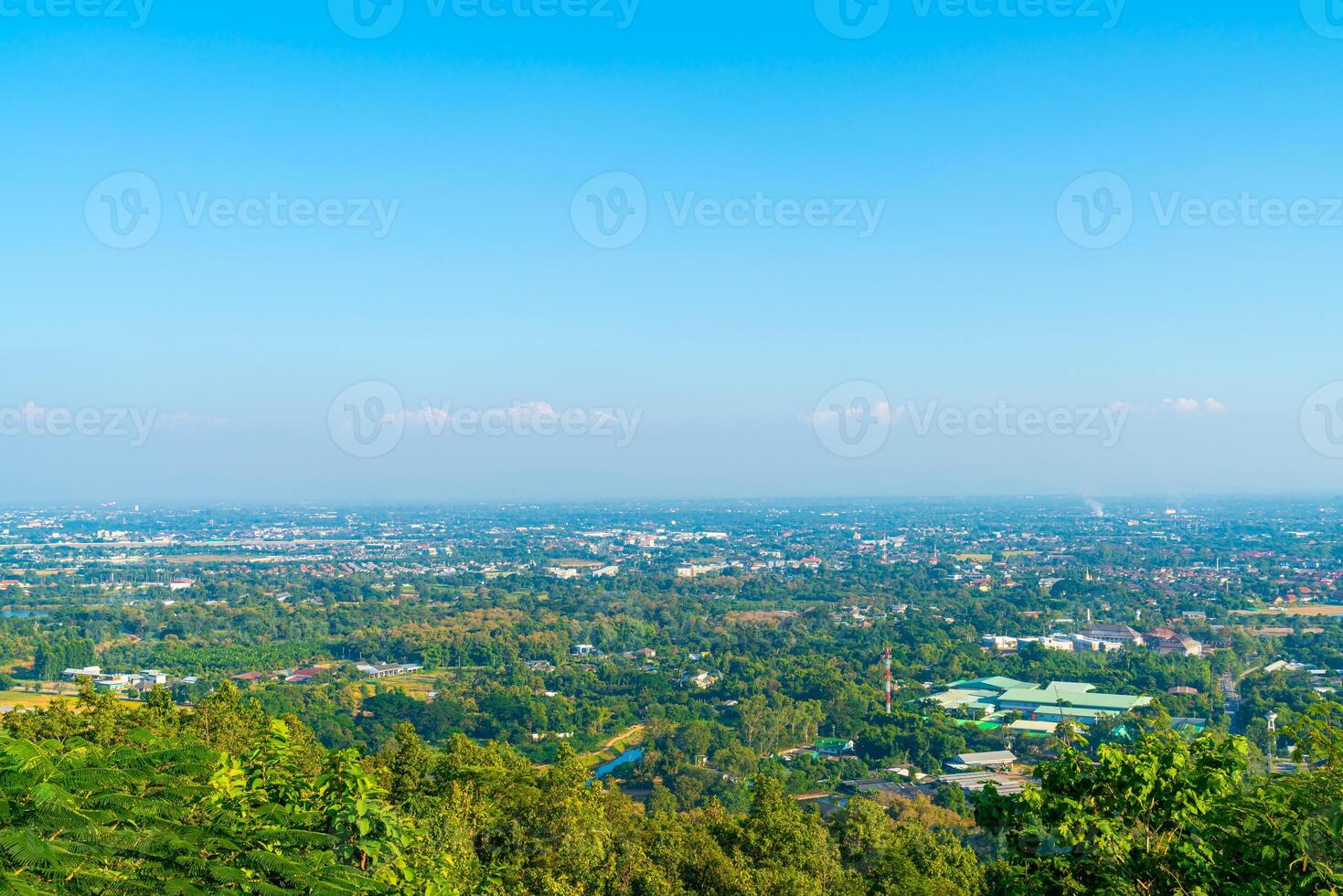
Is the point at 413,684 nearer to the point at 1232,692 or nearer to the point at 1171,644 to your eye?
the point at 1232,692

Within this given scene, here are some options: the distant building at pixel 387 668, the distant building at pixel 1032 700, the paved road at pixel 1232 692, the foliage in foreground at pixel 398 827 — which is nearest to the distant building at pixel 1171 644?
the paved road at pixel 1232 692

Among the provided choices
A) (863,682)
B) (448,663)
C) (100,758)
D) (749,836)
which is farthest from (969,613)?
(100,758)

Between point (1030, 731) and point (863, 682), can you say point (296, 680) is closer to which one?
point (863, 682)

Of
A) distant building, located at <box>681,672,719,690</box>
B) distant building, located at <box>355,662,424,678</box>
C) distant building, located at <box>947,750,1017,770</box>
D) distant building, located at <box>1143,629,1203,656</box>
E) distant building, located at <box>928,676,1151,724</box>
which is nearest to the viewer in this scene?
distant building, located at <box>947,750,1017,770</box>

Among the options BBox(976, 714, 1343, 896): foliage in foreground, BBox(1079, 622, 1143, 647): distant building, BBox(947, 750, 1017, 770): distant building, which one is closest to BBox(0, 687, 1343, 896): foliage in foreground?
BBox(976, 714, 1343, 896): foliage in foreground

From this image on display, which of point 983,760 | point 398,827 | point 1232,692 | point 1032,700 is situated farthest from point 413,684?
point 398,827

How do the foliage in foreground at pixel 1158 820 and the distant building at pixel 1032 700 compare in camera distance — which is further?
the distant building at pixel 1032 700

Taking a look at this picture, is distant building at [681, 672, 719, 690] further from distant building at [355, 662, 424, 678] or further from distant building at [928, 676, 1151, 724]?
distant building at [355, 662, 424, 678]

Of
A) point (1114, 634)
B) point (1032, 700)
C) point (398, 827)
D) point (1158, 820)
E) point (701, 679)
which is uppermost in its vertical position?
point (398, 827)

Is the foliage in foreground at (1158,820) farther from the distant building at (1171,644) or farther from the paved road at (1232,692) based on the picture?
the distant building at (1171,644)

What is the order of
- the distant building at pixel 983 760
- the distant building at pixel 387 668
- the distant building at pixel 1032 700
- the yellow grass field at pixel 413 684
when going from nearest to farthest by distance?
the distant building at pixel 983 760 < the distant building at pixel 1032 700 < the yellow grass field at pixel 413 684 < the distant building at pixel 387 668

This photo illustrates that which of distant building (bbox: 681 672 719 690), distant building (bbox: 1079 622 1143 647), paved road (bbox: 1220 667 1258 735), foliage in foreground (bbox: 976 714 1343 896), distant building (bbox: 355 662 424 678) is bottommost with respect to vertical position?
distant building (bbox: 681 672 719 690)
